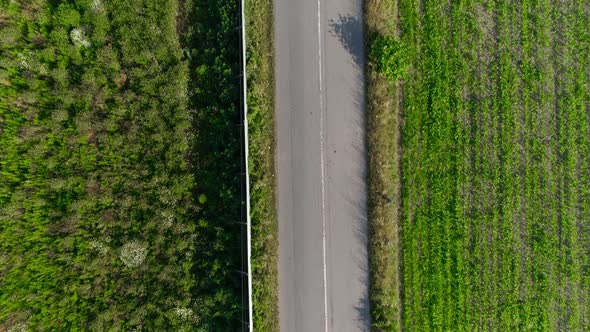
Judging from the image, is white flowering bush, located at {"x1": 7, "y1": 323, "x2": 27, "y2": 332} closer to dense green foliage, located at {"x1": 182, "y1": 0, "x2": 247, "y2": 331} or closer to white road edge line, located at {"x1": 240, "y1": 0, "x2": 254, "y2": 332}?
dense green foliage, located at {"x1": 182, "y1": 0, "x2": 247, "y2": 331}

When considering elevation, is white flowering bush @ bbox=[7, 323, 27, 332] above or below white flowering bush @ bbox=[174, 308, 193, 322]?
below

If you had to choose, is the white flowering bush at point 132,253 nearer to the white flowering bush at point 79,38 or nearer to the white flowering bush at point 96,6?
the white flowering bush at point 79,38

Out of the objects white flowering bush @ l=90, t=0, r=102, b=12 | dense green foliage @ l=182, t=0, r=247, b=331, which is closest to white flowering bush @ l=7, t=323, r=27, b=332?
dense green foliage @ l=182, t=0, r=247, b=331

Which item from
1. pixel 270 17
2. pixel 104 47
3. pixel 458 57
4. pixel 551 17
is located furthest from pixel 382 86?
pixel 104 47

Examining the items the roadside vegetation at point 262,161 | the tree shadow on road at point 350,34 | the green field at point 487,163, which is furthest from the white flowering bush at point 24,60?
the green field at point 487,163

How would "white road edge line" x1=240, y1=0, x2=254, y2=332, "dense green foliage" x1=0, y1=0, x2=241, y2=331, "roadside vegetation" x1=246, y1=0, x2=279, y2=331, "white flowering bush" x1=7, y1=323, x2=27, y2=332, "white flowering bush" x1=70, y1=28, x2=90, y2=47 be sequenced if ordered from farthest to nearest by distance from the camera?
"white flowering bush" x1=70, y1=28, x2=90, y2=47, "dense green foliage" x1=0, y1=0, x2=241, y2=331, "roadside vegetation" x1=246, y1=0, x2=279, y2=331, "white flowering bush" x1=7, y1=323, x2=27, y2=332, "white road edge line" x1=240, y1=0, x2=254, y2=332

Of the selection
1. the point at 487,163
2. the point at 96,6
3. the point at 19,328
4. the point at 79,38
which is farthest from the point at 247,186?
A: the point at 19,328

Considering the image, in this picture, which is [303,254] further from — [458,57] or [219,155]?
[458,57]
